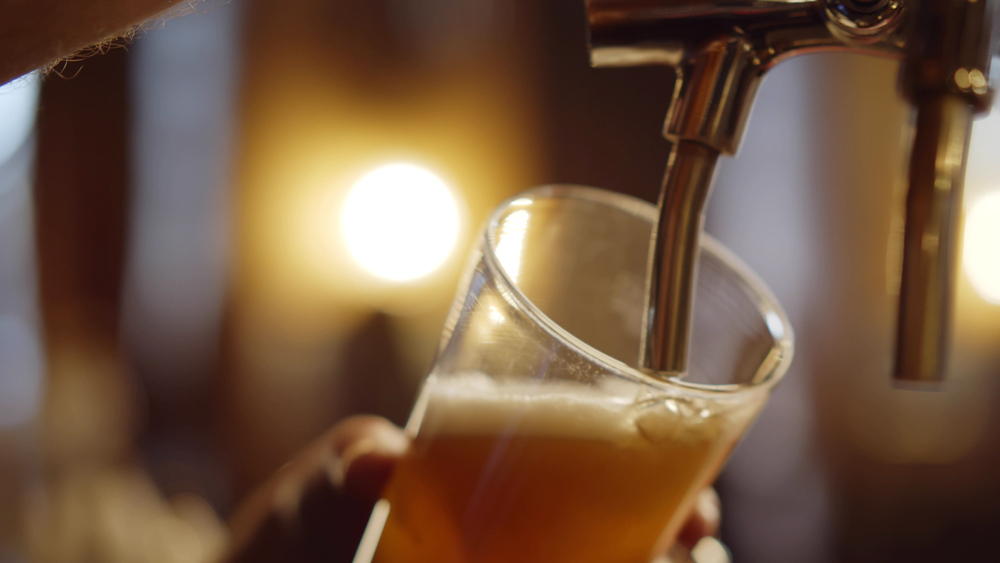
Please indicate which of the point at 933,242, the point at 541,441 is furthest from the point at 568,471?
the point at 933,242

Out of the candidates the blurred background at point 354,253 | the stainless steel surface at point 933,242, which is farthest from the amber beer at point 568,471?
the blurred background at point 354,253

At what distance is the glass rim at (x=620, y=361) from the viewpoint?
12.2 inches

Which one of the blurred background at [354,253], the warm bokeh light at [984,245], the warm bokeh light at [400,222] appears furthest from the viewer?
the warm bokeh light at [400,222]

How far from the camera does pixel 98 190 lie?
1815 millimetres

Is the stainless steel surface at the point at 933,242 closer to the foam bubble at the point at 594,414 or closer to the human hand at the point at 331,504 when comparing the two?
the foam bubble at the point at 594,414

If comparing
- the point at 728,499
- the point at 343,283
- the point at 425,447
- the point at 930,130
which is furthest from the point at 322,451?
the point at 343,283

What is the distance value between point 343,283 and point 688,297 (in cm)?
167

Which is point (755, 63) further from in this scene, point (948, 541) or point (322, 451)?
point (948, 541)

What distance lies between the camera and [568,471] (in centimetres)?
34

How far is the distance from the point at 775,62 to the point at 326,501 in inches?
17.9

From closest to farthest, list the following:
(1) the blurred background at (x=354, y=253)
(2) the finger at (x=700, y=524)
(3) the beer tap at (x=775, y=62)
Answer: (3) the beer tap at (x=775, y=62) < (2) the finger at (x=700, y=524) < (1) the blurred background at (x=354, y=253)

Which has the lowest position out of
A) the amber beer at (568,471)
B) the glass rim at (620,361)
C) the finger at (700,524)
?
the finger at (700,524)

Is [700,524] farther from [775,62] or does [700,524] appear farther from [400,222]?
[400,222]

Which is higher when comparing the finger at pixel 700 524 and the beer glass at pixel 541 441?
the beer glass at pixel 541 441
